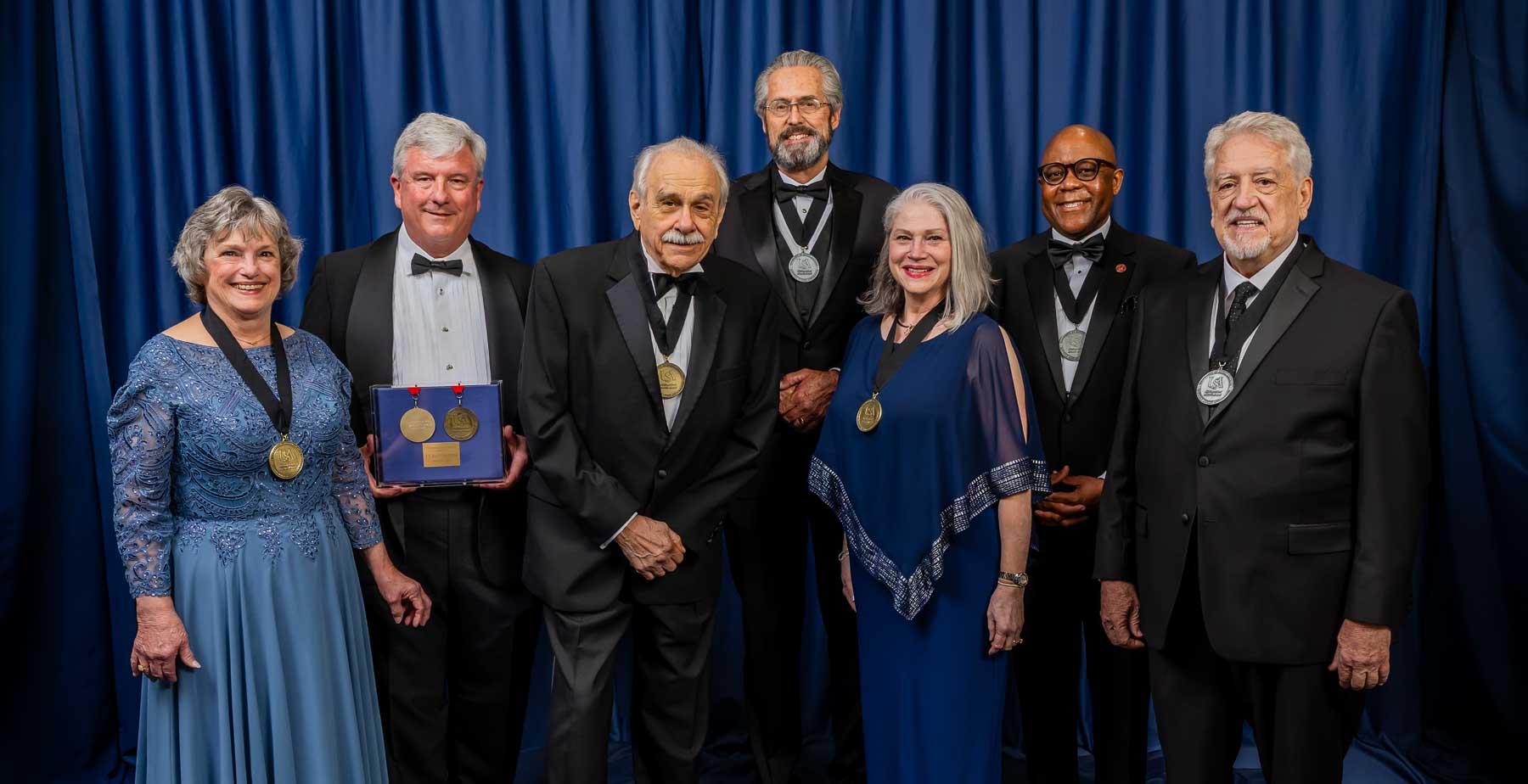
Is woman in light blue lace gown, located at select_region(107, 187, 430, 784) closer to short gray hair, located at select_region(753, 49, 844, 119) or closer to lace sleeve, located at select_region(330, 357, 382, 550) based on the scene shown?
lace sleeve, located at select_region(330, 357, 382, 550)

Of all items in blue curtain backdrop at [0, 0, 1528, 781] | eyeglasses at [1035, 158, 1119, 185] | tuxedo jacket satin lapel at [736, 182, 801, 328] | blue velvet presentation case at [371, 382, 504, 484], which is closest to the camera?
blue velvet presentation case at [371, 382, 504, 484]

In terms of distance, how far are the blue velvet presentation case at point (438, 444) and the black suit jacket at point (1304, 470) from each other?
1711 mm

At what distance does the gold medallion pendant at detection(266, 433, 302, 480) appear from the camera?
2.45m

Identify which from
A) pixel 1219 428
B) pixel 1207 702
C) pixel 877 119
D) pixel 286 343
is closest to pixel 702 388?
pixel 286 343

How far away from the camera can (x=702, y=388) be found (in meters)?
2.76

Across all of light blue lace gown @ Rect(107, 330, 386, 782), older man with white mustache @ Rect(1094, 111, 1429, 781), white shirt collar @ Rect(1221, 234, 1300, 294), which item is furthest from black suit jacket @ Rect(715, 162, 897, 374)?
light blue lace gown @ Rect(107, 330, 386, 782)

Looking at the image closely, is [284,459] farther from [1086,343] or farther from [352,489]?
[1086,343]

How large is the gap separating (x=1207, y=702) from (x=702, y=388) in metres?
1.44

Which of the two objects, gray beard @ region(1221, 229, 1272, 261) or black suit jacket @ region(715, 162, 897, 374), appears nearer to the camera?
gray beard @ region(1221, 229, 1272, 261)

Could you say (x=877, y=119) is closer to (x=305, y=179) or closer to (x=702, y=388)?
(x=702, y=388)

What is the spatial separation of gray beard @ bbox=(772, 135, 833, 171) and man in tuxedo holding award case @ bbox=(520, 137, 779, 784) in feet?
1.83

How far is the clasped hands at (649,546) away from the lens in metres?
2.71

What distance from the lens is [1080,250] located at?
10.2ft

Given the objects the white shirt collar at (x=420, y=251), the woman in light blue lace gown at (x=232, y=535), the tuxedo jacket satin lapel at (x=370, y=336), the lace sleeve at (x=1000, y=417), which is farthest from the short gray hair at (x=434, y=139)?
the lace sleeve at (x=1000, y=417)
